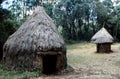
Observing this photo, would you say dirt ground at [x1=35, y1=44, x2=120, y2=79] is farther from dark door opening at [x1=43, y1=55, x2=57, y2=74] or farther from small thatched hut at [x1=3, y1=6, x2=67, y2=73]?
small thatched hut at [x1=3, y1=6, x2=67, y2=73]

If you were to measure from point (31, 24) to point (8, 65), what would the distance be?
9.66 feet

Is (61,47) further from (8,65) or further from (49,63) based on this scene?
(8,65)

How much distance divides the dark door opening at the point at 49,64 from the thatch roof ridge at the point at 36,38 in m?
0.99

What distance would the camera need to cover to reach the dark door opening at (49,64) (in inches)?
650

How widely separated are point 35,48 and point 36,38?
2.22ft

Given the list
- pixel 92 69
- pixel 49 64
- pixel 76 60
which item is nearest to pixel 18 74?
pixel 49 64

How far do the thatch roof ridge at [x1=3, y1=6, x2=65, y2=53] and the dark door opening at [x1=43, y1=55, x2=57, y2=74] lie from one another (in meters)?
0.99

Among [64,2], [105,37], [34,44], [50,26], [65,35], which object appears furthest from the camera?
[65,35]

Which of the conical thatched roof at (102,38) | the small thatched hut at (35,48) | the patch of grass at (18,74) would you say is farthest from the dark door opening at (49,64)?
the conical thatched roof at (102,38)

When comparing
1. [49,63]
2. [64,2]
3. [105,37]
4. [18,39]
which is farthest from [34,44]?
[64,2]

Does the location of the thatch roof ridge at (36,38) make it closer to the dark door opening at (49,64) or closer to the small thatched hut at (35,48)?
the small thatched hut at (35,48)

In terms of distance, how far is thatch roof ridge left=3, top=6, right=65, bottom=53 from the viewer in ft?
51.1

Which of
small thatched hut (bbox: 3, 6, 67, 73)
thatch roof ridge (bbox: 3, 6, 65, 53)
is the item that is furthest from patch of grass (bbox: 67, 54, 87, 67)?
thatch roof ridge (bbox: 3, 6, 65, 53)

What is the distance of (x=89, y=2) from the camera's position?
1738 inches
